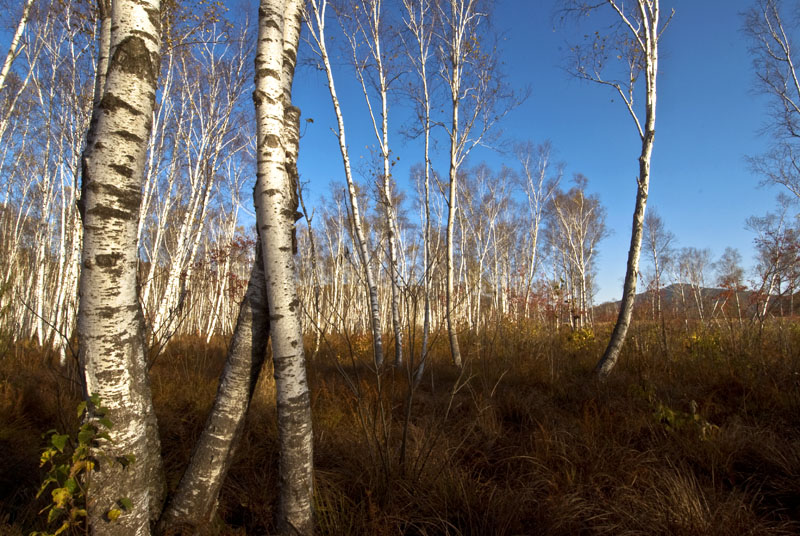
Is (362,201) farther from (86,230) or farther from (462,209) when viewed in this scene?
(86,230)

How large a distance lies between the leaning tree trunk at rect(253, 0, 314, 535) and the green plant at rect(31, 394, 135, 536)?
2.13ft

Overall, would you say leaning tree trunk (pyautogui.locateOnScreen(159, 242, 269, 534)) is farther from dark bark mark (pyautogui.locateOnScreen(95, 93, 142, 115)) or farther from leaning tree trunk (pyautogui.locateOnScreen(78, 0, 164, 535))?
dark bark mark (pyautogui.locateOnScreen(95, 93, 142, 115))

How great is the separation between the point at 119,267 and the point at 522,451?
9.69ft

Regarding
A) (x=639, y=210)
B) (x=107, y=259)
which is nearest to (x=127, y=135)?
(x=107, y=259)

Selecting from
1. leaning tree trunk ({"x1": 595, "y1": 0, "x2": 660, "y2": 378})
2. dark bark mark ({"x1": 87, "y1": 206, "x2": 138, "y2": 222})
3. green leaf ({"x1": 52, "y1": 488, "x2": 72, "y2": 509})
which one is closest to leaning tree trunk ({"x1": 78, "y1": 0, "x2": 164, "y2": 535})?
dark bark mark ({"x1": 87, "y1": 206, "x2": 138, "y2": 222})

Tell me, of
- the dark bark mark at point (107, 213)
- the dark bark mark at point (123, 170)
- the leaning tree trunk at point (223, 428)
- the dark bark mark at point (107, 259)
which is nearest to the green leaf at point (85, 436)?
the leaning tree trunk at point (223, 428)

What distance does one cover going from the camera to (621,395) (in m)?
3.88

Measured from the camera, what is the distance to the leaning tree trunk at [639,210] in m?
4.66

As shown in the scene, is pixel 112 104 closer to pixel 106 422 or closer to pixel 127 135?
pixel 127 135

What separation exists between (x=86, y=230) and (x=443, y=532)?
7.35 ft

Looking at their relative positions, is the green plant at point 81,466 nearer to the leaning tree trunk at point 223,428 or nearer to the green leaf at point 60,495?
the green leaf at point 60,495

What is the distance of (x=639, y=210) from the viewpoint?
15.5ft

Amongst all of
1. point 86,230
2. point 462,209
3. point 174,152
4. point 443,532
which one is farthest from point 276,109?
point 462,209

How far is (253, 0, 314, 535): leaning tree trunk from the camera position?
5.41ft
